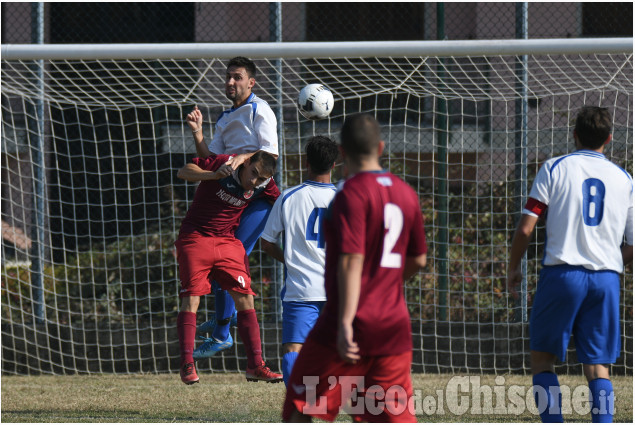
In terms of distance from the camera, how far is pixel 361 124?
3.33 metres

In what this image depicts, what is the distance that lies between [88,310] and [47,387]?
4.36 ft

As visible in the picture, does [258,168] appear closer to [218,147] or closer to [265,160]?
[265,160]

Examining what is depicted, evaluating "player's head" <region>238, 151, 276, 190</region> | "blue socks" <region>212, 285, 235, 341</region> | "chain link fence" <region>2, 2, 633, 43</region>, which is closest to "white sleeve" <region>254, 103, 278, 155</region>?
"player's head" <region>238, 151, 276, 190</region>

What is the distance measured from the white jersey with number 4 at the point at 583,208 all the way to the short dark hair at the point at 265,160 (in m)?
1.89

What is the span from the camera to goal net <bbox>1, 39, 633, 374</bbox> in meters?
8.27

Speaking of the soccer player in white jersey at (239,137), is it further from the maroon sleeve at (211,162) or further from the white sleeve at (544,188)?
the white sleeve at (544,188)

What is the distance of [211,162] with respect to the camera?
5.71 meters

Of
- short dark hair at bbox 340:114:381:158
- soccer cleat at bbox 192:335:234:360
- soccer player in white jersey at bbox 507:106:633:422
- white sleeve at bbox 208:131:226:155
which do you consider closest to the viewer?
short dark hair at bbox 340:114:381:158

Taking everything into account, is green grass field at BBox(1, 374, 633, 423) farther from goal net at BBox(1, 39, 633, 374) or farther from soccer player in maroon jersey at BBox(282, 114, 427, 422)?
soccer player in maroon jersey at BBox(282, 114, 427, 422)

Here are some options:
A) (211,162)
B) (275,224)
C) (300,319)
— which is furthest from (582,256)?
(211,162)

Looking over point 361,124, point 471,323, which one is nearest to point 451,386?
point 471,323

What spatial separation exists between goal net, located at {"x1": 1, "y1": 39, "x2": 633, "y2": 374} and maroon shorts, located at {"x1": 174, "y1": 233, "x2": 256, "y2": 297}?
2.38 m

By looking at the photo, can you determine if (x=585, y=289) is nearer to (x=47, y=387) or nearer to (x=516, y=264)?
(x=516, y=264)

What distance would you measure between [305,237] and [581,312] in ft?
5.22
